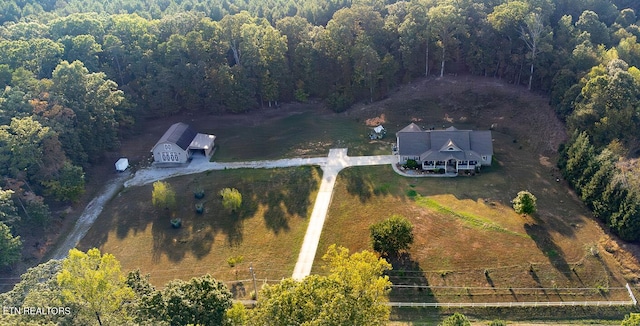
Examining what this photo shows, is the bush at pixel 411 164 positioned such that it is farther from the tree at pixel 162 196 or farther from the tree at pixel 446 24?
the tree at pixel 162 196

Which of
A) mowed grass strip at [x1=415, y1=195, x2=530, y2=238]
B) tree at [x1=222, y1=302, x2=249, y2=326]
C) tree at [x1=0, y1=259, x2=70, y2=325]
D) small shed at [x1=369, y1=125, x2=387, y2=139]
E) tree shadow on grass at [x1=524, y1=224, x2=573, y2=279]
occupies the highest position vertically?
tree at [x1=0, y1=259, x2=70, y2=325]

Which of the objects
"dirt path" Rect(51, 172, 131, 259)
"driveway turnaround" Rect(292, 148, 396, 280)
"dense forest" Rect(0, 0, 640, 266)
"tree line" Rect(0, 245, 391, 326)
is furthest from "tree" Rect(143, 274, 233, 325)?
"dense forest" Rect(0, 0, 640, 266)

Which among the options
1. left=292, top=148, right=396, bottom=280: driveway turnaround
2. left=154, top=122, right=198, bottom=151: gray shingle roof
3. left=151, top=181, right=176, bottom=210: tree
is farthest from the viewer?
left=154, top=122, right=198, bottom=151: gray shingle roof

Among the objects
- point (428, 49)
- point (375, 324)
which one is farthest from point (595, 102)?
point (375, 324)

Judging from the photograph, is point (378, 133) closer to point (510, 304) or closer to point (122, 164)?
point (510, 304)

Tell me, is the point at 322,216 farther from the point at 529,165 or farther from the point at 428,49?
A: the point at 428,49

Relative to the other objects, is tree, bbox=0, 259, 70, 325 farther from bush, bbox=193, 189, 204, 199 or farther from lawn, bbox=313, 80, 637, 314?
lawn, bbox=313, 80, 637, 314

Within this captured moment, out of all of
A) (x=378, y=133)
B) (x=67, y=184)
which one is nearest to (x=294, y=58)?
(x=378, y=133)
